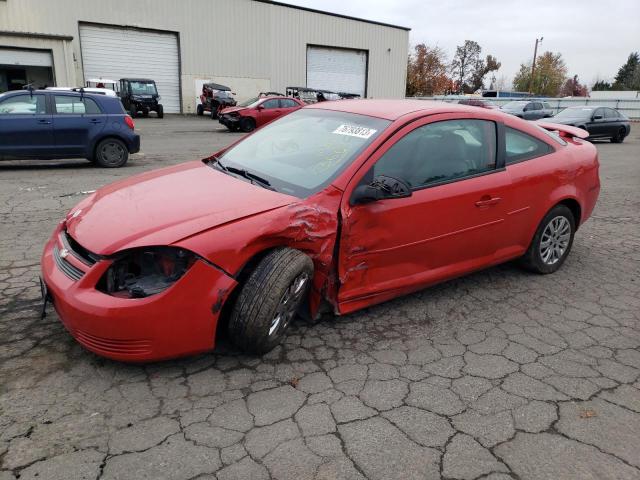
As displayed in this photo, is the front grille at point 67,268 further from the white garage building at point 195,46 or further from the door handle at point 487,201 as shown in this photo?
the white garage building at point 195,46

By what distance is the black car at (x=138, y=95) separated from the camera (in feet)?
82.8

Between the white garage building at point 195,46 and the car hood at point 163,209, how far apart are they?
2716cm

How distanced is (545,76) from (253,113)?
224 ft

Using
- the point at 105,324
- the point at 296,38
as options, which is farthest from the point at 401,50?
the point at 105,324

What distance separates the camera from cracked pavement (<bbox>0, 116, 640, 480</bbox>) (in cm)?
218

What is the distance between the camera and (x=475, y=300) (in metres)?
3.96

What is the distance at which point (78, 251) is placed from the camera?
2828mm

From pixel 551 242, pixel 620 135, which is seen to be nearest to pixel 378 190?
pixel 551 242

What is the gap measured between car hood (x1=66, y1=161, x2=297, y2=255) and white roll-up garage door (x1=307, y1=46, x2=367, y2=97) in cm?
3335

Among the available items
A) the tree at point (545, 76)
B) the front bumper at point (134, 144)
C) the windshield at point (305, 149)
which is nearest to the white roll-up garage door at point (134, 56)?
the front bumper at point (134, 144)

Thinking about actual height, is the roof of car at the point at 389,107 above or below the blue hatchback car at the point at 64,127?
above

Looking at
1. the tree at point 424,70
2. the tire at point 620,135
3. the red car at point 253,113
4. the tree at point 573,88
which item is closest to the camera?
the red car at point 253,113

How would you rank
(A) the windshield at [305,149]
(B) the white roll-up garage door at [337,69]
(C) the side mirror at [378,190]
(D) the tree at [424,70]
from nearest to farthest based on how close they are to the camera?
(C) the side mirror at [378,190], (A) the windshield at [305,149], (B) the white roll-up garage door at [337,69], (D) the tree at [424,70]

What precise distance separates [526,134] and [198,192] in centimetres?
282
